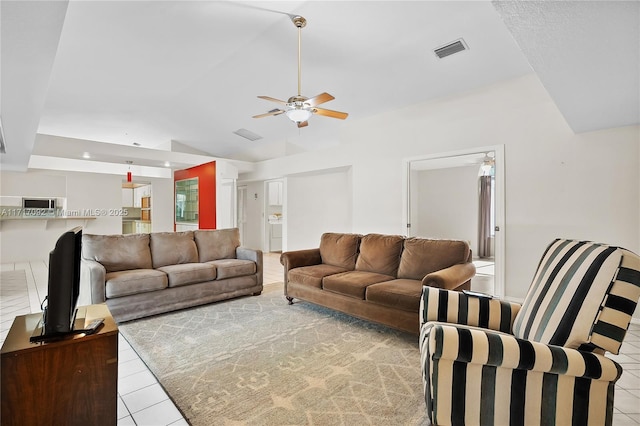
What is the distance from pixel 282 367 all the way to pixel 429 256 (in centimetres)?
177

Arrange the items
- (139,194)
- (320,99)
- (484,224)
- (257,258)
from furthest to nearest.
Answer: (139,194) < (484,224) < (257,258) < (320,99)

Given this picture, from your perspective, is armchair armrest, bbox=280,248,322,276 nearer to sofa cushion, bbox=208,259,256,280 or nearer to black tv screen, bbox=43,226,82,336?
sofa cushion, bbox=208,259,256,280

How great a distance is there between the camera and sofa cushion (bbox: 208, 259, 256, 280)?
3.88 meters

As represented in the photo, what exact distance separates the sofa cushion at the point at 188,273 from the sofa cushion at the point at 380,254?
1744mm

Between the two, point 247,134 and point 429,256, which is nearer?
point 429,256

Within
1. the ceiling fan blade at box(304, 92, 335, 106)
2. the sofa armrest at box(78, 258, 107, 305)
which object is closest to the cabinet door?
the sofa armrest at box(78, 258, 107, 305)

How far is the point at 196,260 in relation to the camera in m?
4.18

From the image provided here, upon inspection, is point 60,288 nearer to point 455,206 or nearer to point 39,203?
point 455,206

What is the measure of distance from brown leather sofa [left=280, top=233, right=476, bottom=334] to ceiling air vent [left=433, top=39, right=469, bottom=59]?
85.6 inches

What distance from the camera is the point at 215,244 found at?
438cm

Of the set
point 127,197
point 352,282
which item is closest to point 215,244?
point 352,282

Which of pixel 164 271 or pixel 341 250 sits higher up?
pixel 341 250

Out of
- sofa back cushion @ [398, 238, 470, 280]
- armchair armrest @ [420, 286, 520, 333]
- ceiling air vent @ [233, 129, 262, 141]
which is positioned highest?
ceiling air vent @ [233, 129, 262, 141]

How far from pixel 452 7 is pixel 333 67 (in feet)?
5.38
